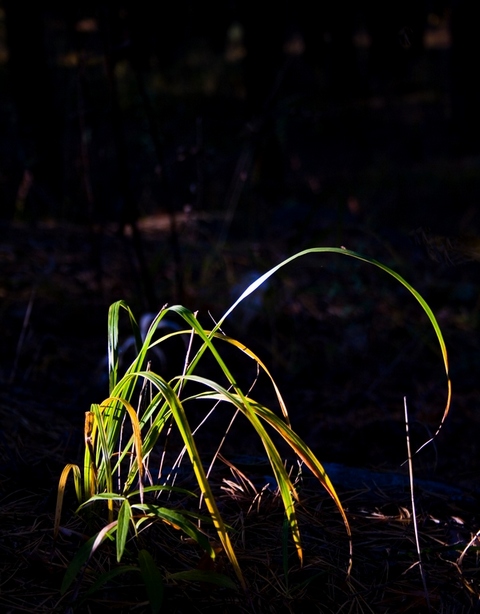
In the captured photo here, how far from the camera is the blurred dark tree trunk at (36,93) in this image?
493 centimetres

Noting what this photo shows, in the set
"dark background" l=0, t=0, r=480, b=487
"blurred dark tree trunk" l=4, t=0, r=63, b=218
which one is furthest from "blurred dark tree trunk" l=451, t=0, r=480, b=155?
"blurred dark tree trunk" l=4, t=0, r=63, b=218

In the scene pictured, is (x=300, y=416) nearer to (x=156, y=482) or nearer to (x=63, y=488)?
(x=156, y=482)

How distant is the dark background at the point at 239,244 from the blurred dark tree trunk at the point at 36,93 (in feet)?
0.04

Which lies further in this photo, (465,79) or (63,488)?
(465,79)

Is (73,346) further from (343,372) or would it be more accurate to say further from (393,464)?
(393,464)

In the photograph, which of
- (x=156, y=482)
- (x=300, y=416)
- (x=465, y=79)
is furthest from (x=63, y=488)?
(x=465, y=79)

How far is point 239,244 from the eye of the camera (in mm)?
4590

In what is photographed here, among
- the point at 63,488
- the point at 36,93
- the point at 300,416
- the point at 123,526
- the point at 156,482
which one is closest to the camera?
the point at 123,526

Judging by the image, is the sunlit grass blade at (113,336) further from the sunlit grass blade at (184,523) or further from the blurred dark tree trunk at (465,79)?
the blurred dark tree trunk at (465,79)

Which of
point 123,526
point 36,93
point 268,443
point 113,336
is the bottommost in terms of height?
point 123,526

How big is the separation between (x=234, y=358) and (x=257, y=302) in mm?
385

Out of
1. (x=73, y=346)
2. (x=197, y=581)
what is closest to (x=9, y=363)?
(x=73, y=346)

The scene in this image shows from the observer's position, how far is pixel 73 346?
2.91m

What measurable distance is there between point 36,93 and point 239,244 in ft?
6.48
